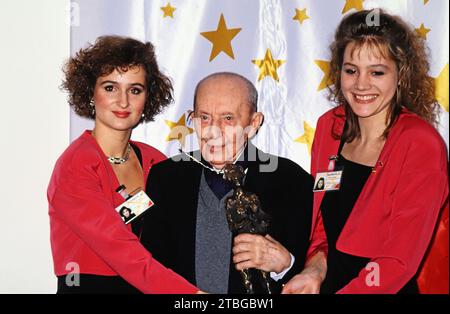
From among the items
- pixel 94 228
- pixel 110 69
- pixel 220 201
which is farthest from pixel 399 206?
pixel 110 69

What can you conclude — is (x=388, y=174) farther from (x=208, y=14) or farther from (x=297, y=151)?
(x=208, y=14)

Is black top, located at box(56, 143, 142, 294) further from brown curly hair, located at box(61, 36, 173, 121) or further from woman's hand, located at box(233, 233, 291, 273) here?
brown curly hair, located at box(61, 36, 173, 121)

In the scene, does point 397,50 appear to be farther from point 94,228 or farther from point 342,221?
point 94,228

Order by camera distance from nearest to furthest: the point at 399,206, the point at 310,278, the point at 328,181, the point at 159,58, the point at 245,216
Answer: the point at 245,216, the point at 399,206, the point at 310,278, the point at 328,181, the point at 159,58

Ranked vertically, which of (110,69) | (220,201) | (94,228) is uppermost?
(110,69)

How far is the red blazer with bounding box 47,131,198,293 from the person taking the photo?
1.98 metres

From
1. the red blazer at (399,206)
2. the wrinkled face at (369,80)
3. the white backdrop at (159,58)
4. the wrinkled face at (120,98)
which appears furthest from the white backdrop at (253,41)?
the red blazer at (399,206)

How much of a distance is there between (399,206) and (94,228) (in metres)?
1.02

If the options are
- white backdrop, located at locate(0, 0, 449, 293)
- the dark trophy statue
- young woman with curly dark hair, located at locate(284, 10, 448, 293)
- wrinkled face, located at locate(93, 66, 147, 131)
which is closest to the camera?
the dark trophy statue

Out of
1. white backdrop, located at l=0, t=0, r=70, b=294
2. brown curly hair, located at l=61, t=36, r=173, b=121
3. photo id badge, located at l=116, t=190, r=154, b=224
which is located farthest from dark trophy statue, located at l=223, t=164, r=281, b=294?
white backdrop, located at l=0, t=0, r=70, b=294

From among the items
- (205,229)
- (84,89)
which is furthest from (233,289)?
(84,89)

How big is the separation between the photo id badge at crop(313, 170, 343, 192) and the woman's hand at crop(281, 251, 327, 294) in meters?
0.23

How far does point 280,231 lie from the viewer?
2.00 m

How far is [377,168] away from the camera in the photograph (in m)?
1.97
